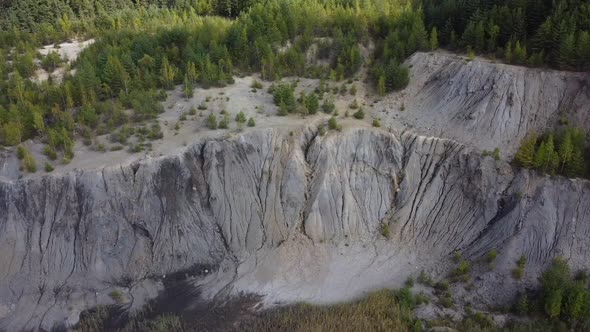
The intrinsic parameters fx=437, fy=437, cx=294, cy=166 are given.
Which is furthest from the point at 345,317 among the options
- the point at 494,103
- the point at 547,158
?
the point at 494,103

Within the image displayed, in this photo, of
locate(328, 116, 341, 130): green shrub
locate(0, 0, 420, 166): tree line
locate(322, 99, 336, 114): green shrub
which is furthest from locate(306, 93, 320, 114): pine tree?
locate(328, 116, 341, 130): green shrub

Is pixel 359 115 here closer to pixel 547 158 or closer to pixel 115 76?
pixel 547 158

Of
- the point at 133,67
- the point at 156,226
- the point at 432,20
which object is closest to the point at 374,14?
the point at 432,20

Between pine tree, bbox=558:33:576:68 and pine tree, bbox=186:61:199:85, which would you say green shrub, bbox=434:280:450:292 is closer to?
pine tree, bbox=558:33:576:68

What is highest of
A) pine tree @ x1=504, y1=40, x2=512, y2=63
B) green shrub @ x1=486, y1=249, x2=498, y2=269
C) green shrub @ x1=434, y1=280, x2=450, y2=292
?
pine tree @ x1=504, y1=40, x2=512, y2=63

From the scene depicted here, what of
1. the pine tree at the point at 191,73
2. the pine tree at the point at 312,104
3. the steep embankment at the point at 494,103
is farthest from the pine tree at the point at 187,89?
the steep embankment at the point at 494,103
